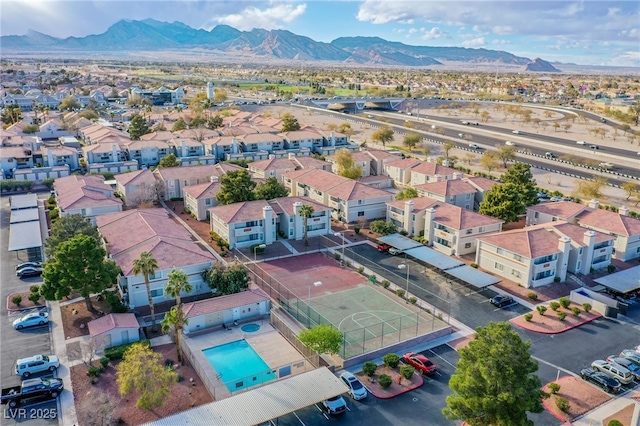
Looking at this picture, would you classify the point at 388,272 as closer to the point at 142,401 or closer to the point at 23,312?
the point at 142,401

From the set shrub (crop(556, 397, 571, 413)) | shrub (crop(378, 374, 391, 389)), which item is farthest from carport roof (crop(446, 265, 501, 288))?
shrub (crop(378, 374, 391, 389))

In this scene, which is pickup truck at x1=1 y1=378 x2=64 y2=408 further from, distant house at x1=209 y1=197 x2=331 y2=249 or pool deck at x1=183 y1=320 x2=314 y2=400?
distant house at x1=209 y1=197 x2=331 y2=249

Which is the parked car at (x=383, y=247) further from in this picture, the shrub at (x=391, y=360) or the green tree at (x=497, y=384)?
the green tree at (x=497, y=384)

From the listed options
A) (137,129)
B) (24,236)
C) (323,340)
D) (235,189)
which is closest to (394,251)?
(235,189)

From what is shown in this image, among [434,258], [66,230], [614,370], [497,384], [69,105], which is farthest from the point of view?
[69,105]

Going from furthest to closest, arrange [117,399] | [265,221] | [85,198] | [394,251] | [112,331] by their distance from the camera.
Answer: [85,198], [265,221], [394,251], [112,331], [117,399]

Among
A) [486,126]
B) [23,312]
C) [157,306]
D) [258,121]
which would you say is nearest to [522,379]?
[157,306]

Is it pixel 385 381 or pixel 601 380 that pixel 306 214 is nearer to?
pixel 385 381
